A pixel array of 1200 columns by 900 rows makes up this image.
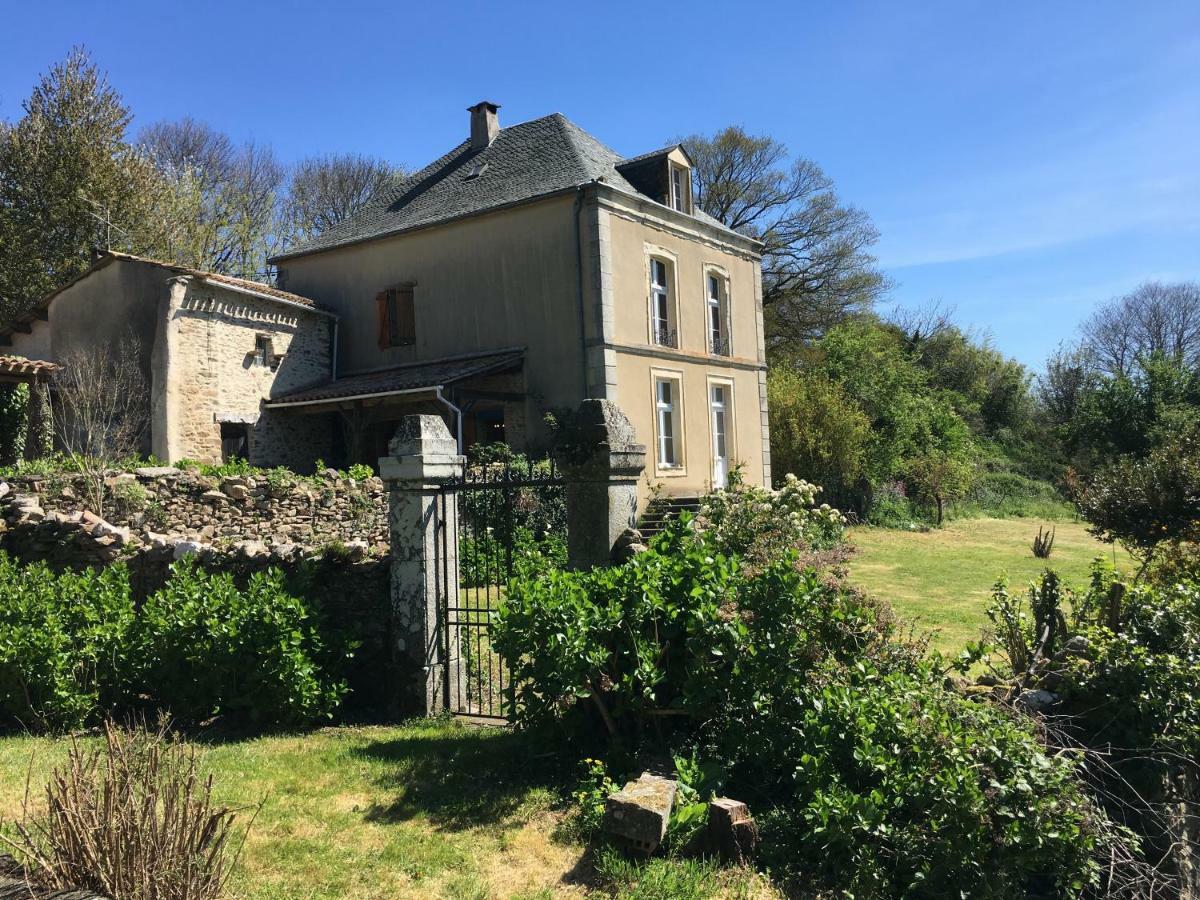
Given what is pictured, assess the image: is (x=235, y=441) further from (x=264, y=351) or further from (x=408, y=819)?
(x=408, y=819)

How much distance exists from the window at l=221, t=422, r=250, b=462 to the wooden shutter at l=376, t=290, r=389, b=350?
3573 mm

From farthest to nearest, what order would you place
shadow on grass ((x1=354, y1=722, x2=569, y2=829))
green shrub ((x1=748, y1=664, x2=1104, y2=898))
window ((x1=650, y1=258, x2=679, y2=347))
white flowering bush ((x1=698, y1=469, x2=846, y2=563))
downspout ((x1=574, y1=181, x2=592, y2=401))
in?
window ((x1=650, y1=258, x2=679, y2=347))
downspout ((x1=574, y1=181, x2=592, y2=401))
white flowering bush ((x1=698, y1=469, x2=846, y2=563))
shadow on grass ((x1=354, y1=722, x2=569, y2=829))
green shrub ((x1=748, y1=664, x2=1104, y2=898))

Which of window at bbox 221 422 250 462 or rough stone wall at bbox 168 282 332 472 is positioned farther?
window at bbox 221 422 250 462

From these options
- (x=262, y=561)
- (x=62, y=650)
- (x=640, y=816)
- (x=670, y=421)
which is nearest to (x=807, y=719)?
(x=640, y=816)

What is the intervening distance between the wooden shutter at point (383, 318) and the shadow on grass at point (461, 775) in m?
13.7

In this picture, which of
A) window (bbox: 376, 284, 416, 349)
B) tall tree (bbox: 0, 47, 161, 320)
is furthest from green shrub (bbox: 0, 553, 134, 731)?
tall tree (bbox: 0, 47, 161, 320)

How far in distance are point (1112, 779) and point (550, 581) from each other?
10.6ft

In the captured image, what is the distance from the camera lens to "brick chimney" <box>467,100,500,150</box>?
2008 centimetres

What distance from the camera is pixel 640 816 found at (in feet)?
12.6

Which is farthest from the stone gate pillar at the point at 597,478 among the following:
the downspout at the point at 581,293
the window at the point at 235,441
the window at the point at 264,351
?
the window at the point at 264,351

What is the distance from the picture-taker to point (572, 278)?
16.0 meters

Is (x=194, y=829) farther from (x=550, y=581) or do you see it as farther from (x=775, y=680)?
(x=775, y=680)

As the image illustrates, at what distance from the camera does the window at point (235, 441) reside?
52.4 ft

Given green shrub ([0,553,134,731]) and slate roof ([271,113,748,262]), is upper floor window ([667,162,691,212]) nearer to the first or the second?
slate roof ([271,113,748,262])
